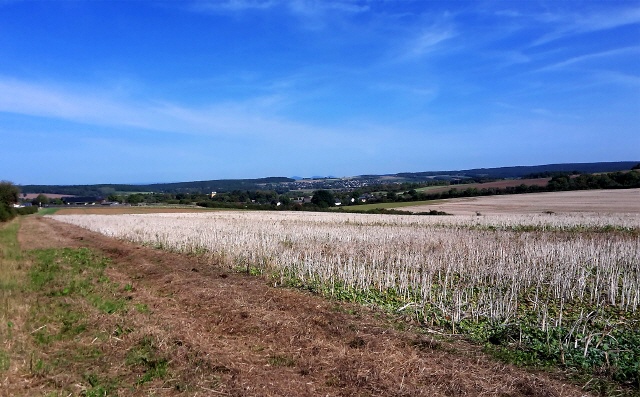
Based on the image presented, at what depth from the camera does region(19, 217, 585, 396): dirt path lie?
5414mm

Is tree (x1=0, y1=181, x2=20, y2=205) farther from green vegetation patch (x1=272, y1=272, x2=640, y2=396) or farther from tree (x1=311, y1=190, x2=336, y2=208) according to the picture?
green vegetation patch (x1=272, y1=272, x2=640, y2=396)

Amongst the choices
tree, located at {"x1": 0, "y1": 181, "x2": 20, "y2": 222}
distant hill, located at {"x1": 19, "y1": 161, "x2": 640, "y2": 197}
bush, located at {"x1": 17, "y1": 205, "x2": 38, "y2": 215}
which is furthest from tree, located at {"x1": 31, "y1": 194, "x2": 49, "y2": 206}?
distant hill, located at {"x1": 19, "y1": 161, "x2": 640, "y2": 197}

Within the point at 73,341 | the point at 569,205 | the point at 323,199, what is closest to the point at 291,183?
the point at 323,199

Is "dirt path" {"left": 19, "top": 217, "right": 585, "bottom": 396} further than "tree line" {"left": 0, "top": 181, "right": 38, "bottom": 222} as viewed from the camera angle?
No

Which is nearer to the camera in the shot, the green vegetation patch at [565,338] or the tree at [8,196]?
the green vegetation patch at [565,338]

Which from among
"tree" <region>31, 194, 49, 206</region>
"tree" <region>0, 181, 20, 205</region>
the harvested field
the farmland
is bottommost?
the harvested field

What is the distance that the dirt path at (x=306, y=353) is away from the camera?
17.8ft

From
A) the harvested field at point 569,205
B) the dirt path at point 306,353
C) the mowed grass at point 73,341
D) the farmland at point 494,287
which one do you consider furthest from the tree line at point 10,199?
the dirt path at point 306,353

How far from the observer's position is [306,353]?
263 inches

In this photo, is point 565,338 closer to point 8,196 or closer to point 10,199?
point 8,196

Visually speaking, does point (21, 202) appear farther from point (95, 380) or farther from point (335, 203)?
point (95, 380)

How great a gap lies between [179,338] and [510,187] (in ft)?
254

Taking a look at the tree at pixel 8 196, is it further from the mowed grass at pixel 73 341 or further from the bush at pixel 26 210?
the mowed grass at pixel 73 341

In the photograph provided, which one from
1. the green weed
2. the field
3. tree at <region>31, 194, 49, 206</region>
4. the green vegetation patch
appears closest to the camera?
the field
